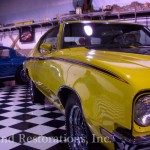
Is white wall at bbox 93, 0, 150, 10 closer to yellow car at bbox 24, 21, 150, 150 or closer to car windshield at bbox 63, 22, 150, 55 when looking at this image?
car windshield at bbox 63, 22, 150, 55

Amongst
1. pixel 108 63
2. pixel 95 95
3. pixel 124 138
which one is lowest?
pixel 124 138

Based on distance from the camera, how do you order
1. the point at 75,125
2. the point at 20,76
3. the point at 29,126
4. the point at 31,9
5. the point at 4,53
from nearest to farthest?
the point at 75,125
the point at 29,126
the point at 4,53
the point at 20,76
the point at 31,9

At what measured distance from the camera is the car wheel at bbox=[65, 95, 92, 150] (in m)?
2.01

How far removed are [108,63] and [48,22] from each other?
664 centimetres

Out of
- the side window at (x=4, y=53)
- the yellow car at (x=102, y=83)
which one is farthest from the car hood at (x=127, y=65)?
the side window at (x=4, y=53)

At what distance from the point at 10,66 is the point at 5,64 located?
0.16 metres

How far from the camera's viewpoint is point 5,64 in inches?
257

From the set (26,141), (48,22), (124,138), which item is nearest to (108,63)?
(124,138)

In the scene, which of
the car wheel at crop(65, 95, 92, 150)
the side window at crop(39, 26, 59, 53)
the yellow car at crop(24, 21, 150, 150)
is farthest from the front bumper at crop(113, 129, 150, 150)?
the side window at crop(39, 26, 59, 53)

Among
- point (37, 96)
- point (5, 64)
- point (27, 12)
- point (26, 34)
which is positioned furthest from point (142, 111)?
point (27, 12)

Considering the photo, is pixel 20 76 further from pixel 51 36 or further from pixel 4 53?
pixel 51 36

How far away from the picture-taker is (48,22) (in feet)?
26.1

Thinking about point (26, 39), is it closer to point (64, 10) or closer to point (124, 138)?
point (64, 10)

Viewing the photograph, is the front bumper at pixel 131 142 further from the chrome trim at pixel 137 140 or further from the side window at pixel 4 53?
the side window at pixel 4 53
